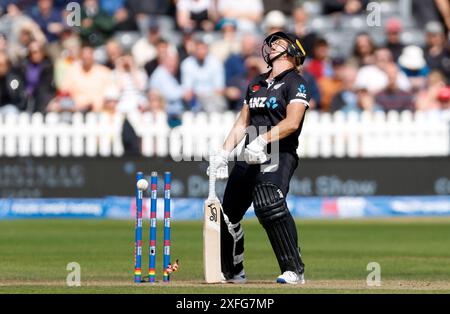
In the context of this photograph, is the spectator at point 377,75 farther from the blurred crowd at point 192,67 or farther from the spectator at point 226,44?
the spectator at point 226,44

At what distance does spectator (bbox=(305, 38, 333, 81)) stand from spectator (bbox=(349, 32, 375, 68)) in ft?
2.17

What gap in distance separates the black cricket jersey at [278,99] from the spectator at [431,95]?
494 inches

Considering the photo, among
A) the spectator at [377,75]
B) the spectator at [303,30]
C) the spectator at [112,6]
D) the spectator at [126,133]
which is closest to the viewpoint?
the spectator at [126,133]

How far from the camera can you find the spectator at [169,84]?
24.8 metres

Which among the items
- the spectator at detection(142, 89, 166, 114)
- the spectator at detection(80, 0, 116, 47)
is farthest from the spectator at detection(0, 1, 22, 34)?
the spectator at detection(142, 89, 166, 114)

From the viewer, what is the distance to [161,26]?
27047 millimetres

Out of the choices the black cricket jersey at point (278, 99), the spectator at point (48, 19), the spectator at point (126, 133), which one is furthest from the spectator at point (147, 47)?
the black cricket jersey at point (278, 99)

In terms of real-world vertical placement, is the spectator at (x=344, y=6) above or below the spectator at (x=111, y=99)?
above

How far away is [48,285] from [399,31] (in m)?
15.4

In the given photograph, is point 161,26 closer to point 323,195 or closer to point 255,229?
point 323,195

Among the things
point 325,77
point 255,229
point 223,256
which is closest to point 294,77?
point 223,256

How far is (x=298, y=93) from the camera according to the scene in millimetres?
12000

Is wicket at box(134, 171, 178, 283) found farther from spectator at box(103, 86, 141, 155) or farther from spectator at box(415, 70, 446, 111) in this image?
spectator at box(415, 70, 446, 111)

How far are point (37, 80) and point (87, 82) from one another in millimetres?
974
